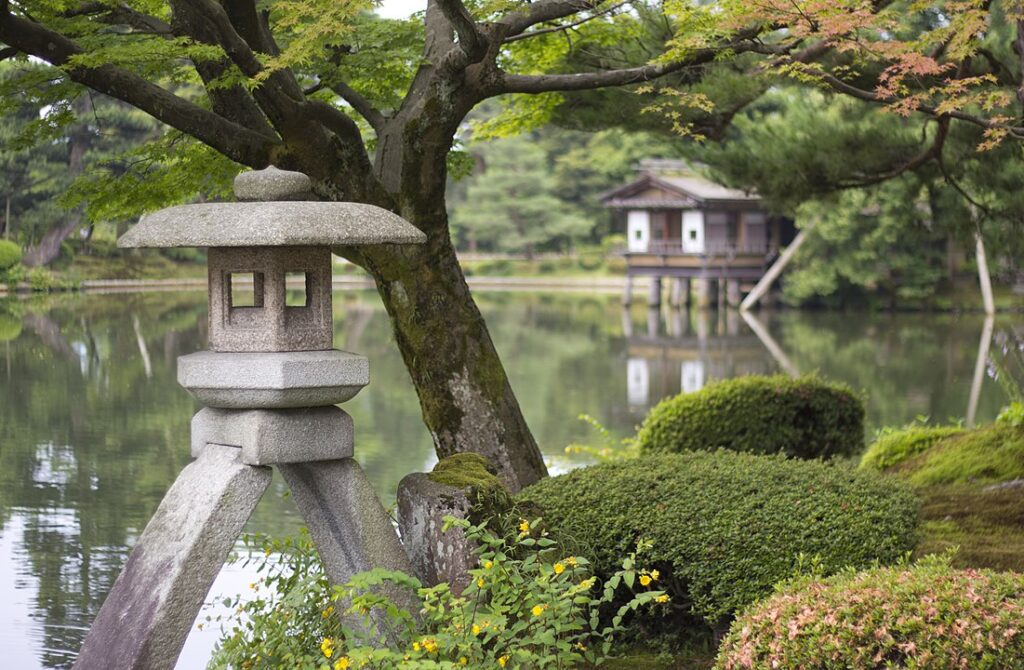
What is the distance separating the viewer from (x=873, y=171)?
31.7ft

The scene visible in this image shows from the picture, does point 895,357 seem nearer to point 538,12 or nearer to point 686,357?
point 686,357

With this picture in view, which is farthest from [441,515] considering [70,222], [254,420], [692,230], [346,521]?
[692,230]

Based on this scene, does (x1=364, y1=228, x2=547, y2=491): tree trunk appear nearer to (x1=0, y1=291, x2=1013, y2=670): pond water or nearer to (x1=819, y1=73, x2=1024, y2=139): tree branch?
(x1=0, y1=291, x2=1013, y2=670): pond water

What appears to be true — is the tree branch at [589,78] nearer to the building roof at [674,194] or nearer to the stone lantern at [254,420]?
the stone lantern at [254,420]

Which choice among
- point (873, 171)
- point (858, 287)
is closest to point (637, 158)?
point (858, 287)

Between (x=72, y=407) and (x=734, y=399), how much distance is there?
10.9 meters

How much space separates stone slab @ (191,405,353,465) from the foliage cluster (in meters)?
0.55

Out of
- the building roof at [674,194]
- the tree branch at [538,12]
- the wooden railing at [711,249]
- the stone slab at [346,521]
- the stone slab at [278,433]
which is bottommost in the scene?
the stone slab at [346,521]

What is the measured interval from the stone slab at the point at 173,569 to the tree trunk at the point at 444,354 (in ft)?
8.55

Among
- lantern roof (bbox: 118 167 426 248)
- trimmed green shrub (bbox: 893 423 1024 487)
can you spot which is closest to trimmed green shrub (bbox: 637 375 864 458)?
trimmed green shrub (bbox: 893 423 1024 487)

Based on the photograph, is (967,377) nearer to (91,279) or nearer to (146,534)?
(146,534)

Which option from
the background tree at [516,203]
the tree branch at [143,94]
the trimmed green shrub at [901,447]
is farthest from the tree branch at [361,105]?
the background tree at [516,203]

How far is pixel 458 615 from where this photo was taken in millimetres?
4074

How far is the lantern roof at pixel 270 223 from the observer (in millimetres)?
4379
